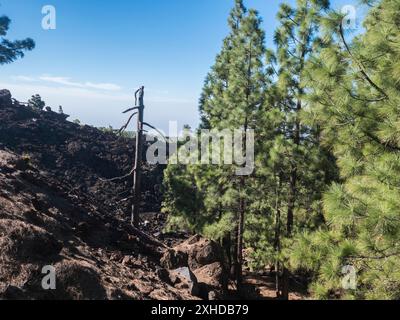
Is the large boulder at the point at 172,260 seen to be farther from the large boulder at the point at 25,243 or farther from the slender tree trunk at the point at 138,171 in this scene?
the slender tree trunk at the point at 138,171

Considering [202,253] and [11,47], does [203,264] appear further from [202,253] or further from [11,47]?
[11,47]

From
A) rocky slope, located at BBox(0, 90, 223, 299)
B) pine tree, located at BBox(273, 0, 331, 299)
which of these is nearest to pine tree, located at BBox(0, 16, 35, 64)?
rocky slope, located at BBox(0, 90, 223, 299)

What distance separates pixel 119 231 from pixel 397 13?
10.1m

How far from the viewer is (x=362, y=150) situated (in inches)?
307

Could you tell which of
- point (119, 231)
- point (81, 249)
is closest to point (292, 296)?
point (119, 231)

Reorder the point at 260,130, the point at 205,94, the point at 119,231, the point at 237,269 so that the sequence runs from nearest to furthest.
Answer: the point at 119,231 → the point at 260,130 → the point at 237,269 → the point at 205,94

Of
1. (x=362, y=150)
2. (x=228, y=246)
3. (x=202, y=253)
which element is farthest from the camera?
(x=228, y=246)

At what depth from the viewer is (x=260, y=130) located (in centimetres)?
1555

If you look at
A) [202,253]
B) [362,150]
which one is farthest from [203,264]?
[362,150]

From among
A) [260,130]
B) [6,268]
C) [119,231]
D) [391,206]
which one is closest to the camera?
[391,206]

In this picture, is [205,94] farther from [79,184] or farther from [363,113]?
[363,113]

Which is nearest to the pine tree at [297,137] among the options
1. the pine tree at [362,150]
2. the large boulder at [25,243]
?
the pine tree at [362,150]

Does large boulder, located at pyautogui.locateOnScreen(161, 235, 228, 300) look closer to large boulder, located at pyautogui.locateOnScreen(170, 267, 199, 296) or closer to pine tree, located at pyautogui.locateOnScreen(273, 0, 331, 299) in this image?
large boulder, located at pyautogui.locateOnScreen(170, 267, 199, 296)

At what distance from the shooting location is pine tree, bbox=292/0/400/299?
244 inches
